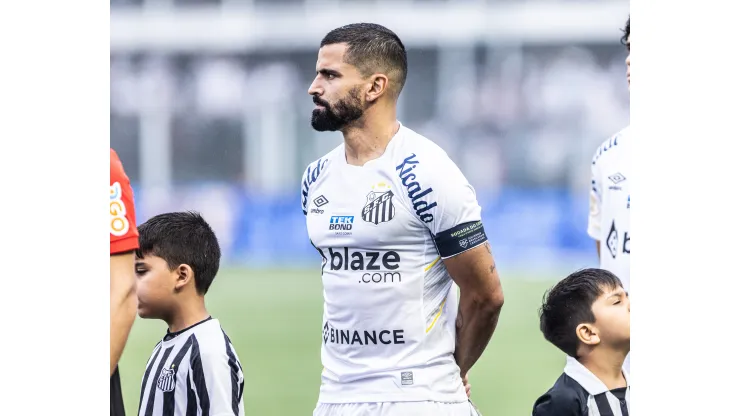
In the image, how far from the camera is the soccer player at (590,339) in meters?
2.97

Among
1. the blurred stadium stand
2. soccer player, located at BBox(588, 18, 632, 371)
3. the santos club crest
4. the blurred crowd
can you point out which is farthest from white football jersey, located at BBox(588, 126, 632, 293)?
the blurred crowd

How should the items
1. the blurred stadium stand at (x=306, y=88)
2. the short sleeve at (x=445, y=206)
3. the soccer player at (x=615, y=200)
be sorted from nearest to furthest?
the short sleeve at (x=445, y=206) → the soccer player at (x=615, y=200) → the blurred stadium stand at (x=306, y=88)

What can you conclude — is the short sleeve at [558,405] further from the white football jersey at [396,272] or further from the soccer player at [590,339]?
the white football jersey at [396,272]

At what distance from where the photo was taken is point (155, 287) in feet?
10.4

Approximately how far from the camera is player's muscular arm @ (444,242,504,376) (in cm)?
294

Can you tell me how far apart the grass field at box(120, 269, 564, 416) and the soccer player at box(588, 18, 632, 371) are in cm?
361

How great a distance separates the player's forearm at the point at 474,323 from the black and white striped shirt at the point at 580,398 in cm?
25

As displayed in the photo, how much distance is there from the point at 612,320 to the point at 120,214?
60.2 inches

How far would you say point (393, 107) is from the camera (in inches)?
124

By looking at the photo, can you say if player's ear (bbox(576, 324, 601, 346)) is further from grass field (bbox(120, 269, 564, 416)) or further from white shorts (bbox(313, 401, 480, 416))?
grass field (bbox(120, 269, 564, 416))

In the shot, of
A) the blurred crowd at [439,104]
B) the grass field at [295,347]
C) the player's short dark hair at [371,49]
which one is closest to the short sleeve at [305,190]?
the player's short dark hair at [371,49]
